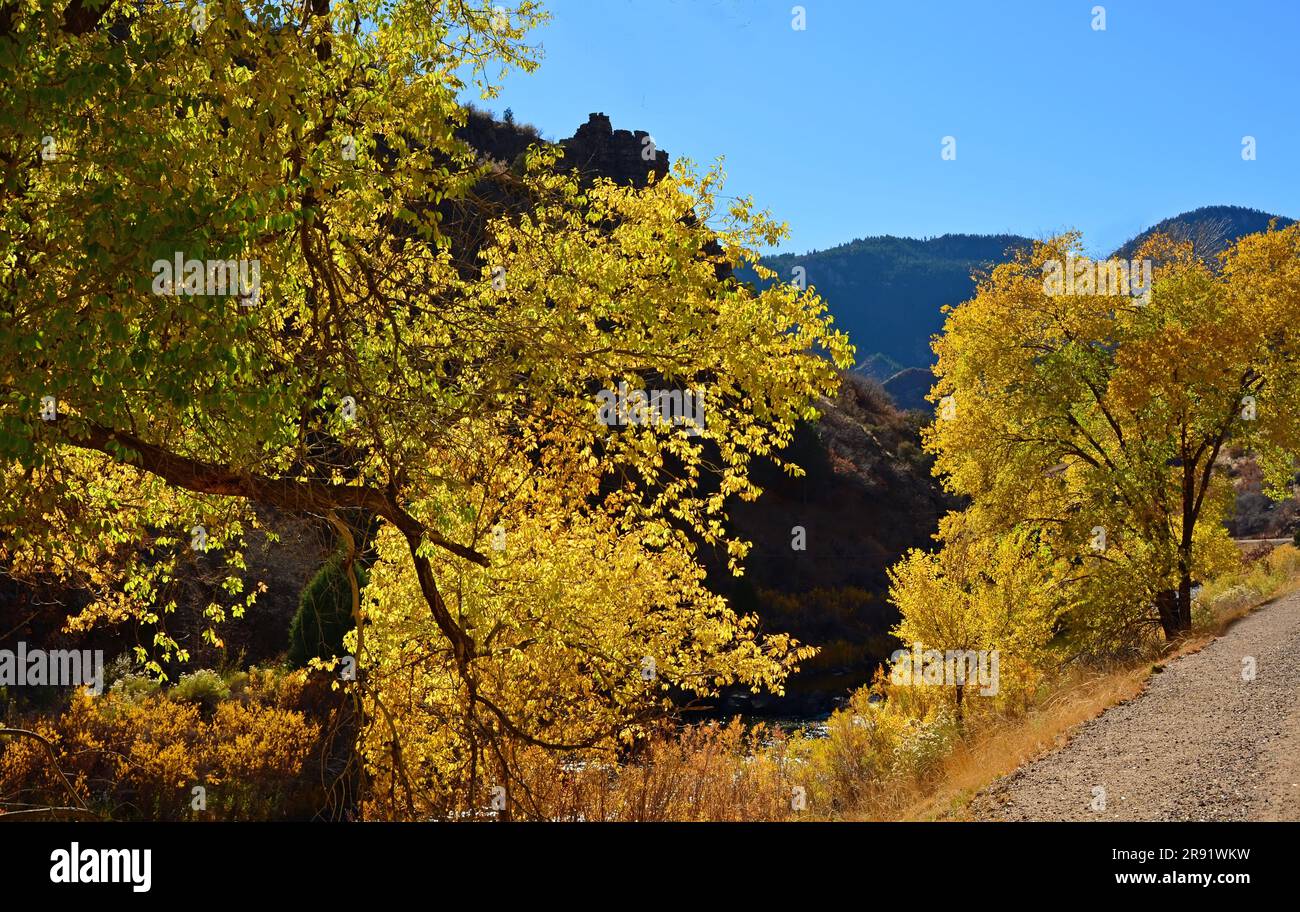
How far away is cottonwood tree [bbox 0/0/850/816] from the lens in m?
4.99

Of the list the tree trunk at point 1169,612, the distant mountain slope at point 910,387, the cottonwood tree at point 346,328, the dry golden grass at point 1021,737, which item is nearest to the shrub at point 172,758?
the cottonwood tree at point 346,328

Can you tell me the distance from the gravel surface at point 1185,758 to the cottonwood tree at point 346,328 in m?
4.49

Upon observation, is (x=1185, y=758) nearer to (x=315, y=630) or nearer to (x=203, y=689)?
(x=315, y=630)

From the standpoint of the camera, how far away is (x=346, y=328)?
718cm

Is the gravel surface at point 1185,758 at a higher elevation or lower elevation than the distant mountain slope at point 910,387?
lower

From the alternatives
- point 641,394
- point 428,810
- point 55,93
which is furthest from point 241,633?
point 55,93

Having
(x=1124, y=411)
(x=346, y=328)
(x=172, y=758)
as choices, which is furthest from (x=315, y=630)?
(x=1124, y=411)

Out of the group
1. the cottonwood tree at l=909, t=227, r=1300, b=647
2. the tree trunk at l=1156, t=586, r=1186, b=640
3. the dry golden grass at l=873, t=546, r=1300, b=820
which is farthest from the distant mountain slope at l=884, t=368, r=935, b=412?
the dry golden grass at l=873, t=546, r=1300, b=820

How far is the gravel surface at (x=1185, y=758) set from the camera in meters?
9.05

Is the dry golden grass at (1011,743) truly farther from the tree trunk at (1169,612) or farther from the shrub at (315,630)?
the shrub at (315,630)

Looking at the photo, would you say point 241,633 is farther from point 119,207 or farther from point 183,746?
point 119,207

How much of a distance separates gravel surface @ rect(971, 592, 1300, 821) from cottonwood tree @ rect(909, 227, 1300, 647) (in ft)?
13.6
